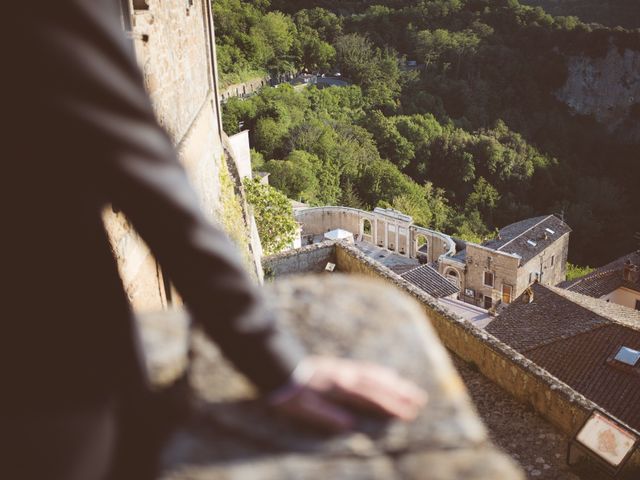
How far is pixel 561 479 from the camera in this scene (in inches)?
228

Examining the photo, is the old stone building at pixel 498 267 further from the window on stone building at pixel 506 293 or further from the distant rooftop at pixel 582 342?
the distant rooftop at pixel 582 342

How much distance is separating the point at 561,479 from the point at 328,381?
5572 mm

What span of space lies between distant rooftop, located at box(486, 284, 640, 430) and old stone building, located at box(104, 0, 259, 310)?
22.2ft

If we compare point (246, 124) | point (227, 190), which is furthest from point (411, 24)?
point (227, 190)

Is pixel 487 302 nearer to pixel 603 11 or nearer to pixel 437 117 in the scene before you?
pixel 437 117

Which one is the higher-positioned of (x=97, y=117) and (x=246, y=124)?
(x=97, y=117)

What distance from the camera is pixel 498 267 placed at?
26000 millimetres

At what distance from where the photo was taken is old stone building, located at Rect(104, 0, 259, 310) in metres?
4.25

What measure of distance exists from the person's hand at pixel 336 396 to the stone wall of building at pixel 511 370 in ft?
18.6

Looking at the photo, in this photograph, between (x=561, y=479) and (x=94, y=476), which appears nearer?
(x=94, y=476)

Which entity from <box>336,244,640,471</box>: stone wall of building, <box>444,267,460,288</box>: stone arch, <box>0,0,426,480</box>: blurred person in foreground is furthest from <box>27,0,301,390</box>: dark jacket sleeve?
<box>444,267,460,288</box>: stone arch

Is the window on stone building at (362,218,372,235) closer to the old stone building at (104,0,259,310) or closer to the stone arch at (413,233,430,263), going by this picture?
the stone arch at (413,233,430,263)

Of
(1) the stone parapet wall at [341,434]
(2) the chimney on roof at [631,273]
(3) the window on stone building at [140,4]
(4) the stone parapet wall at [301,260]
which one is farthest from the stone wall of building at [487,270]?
(1) the stone parapet wall at [341,434]

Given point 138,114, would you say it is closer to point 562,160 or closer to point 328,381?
point 328,381
